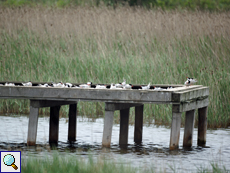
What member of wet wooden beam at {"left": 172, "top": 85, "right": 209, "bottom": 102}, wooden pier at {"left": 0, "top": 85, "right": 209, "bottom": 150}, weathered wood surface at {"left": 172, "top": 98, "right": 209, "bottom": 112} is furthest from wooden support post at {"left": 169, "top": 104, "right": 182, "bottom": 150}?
wet wooden beam at {"left": 172, "top": 85, "right": 209, "bottom": 102}

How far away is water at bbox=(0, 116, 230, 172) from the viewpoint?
9.26 meters

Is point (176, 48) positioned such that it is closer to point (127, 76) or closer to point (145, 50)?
point (145, 50)

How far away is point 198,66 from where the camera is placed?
556 inches

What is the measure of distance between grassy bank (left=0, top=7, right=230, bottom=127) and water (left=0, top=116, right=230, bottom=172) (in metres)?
0.86

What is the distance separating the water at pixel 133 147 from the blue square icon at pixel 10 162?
3.47 ft

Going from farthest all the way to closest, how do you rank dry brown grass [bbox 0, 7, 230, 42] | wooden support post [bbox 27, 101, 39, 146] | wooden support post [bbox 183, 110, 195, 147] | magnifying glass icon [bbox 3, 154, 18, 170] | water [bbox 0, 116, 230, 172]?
dry brown grass [bbox 0, 7, 230, 42], wooden support post [bbox 183, 110, 195, 147], wooden support post [bbox 27, 101, 39, 146], water [bbox 0, 116, 230, 172], magnifying glass icon [bbox 3, 154, 18, 170]

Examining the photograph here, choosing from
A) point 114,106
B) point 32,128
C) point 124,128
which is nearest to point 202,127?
point 124,128

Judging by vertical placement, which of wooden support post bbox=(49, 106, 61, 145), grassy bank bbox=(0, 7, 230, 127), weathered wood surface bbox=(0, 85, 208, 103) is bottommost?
wooden support post bbox=(49, 106, 61, 145)

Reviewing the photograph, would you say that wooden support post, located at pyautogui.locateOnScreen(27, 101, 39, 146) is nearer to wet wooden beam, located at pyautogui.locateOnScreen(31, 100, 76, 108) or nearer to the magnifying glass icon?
wet wooden beam, located at pyautogui.locateOnScreen(31, 100, 76, 108)

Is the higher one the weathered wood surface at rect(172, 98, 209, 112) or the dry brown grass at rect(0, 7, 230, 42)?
the dry brown grass at rect(0, 7, 230, 42)

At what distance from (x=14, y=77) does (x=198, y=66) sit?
Answer: 4.87 meters

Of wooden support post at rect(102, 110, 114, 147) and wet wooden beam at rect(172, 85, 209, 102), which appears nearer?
wet wooden beam at rect(172, 85, 209, 102)

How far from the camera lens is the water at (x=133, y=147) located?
926cm

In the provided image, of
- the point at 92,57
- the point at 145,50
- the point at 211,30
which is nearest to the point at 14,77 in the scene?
the point at 92,57
